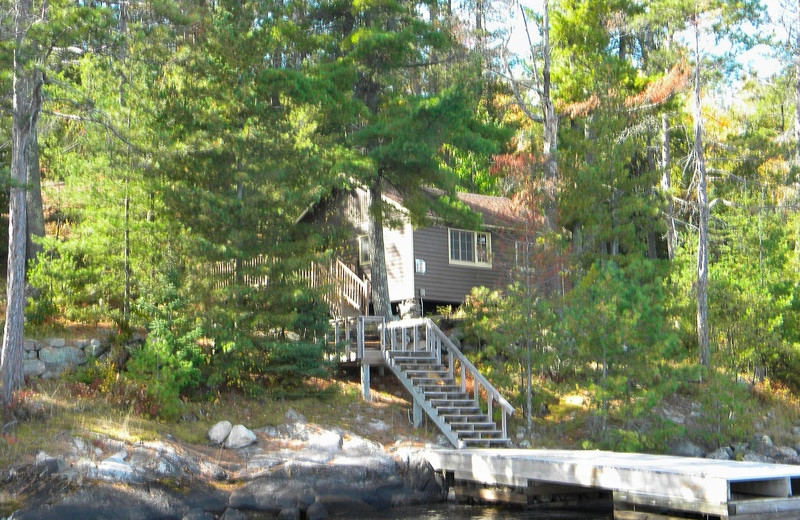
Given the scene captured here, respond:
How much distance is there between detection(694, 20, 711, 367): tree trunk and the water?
31.5 feet

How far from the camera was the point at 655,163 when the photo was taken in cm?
3606

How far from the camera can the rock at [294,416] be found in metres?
19.7

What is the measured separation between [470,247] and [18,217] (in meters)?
14.1

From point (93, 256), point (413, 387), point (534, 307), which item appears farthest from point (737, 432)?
point (93, 256)

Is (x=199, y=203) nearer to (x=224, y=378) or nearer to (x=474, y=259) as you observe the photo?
(x=224, y=378)

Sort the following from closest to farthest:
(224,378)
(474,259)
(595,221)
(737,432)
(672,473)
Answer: (672,473) → (224,378) → (737,432) → (595,221) → (474,259)

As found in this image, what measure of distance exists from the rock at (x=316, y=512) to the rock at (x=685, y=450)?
31.8 ft

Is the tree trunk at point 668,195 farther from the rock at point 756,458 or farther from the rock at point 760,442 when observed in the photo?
the rock at point 756,458

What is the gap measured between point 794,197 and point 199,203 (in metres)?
21.2

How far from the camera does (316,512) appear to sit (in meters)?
15.8

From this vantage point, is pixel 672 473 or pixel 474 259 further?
pixel 474 259

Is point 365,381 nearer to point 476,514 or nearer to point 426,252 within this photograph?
point 476,514

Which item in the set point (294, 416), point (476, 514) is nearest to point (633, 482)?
point (476, 514)

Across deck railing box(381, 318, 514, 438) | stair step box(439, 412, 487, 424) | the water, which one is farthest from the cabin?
the water
